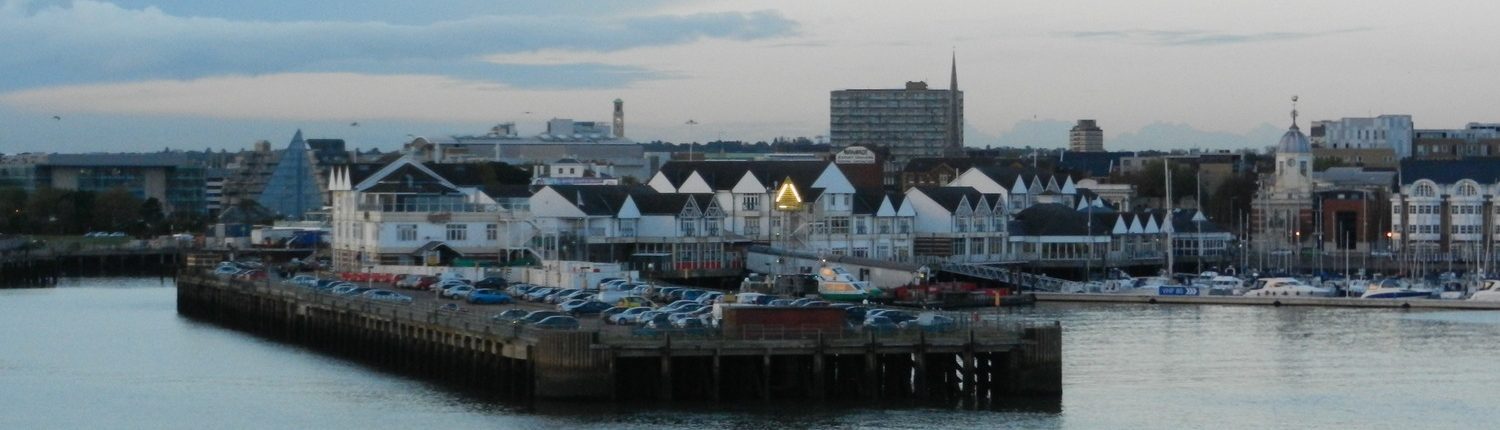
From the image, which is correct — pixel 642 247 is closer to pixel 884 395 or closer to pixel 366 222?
pixel 366 222

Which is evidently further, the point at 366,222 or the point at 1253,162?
the point at 1253,162

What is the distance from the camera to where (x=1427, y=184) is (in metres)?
132

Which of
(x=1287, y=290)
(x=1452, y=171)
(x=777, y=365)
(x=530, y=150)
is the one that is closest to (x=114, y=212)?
(x=530, y=150)

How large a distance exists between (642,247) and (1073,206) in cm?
3454

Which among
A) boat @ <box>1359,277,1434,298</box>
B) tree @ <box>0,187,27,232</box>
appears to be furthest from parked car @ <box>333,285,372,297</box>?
tree @ <box>0,187,27,232</box>

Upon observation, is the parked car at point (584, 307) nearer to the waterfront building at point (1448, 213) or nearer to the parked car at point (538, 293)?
the parked car at point (538, 293)

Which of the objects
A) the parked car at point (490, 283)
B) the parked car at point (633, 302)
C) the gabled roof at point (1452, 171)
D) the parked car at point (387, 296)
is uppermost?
the gabled roof at point (1452, 171)

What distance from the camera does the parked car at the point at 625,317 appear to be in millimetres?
64825

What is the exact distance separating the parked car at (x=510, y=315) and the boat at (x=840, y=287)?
89.6ft

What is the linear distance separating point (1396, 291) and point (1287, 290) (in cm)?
429

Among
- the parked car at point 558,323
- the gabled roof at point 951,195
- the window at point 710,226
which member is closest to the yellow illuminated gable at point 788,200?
the window at point 710,226

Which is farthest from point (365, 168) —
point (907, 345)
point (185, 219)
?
point (185, 219)

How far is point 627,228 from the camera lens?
350 ft

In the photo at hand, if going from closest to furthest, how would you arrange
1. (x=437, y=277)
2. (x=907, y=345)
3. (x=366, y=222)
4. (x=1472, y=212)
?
(x=907, y=345) < (x=437, y=277) < (x=366, y=222) < (x=1472, y=212)
